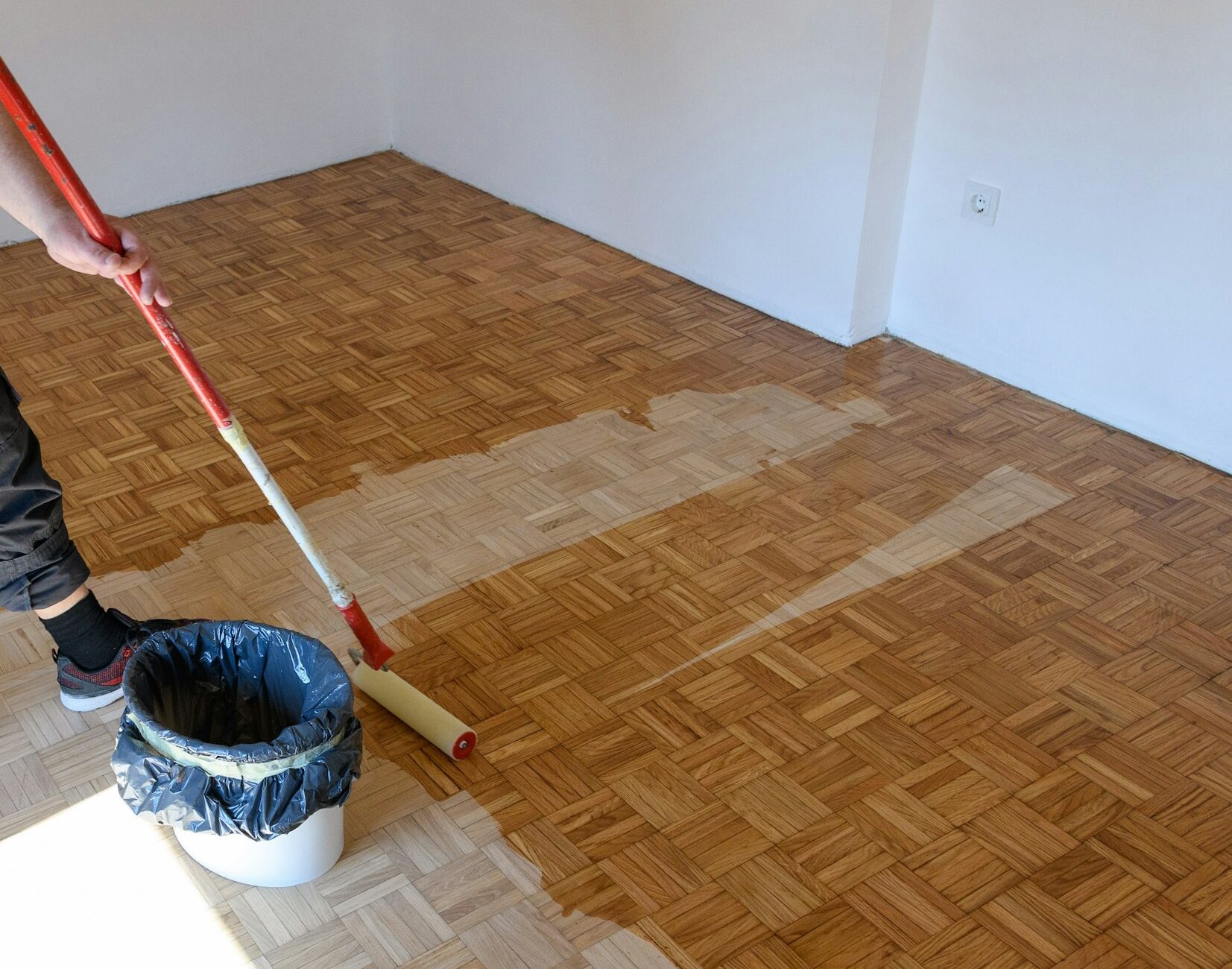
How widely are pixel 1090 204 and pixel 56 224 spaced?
2030 mm

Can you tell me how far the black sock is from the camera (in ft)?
6.10

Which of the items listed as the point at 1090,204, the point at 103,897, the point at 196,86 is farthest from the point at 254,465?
the point at 196,86

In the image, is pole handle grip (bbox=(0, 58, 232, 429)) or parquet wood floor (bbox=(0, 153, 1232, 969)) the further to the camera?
parquet wood floor (bbox=(0, 153, 1232, 969))

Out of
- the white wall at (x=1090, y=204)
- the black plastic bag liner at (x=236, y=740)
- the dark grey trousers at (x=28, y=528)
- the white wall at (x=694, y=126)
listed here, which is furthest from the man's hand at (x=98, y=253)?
the white wall at (x=1090, y=204)

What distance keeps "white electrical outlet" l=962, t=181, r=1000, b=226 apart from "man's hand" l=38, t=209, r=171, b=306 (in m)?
1.91

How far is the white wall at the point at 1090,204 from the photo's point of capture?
7.90ft

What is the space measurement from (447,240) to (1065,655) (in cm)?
229

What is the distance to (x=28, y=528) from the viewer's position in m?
1.74

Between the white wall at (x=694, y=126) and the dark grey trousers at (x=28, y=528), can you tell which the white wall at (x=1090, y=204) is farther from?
the dark grey trousers at (x=28, y=528)

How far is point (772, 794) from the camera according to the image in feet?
5.81

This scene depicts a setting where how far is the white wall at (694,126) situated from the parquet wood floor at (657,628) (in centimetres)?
17

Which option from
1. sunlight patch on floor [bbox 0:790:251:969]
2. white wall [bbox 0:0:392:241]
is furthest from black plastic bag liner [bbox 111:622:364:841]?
white wall [bbox 0:0:392:241]

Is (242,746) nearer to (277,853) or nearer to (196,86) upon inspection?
(277,853)

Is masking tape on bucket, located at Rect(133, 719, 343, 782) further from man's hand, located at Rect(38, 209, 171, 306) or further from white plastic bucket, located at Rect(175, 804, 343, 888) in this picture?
man's hand, located at Rect(38, 209, 171, 306)
